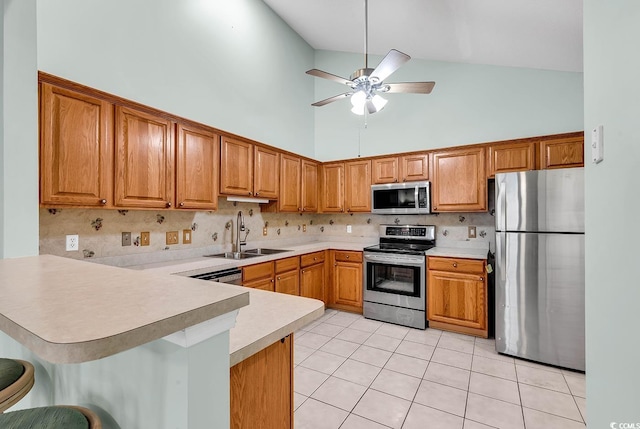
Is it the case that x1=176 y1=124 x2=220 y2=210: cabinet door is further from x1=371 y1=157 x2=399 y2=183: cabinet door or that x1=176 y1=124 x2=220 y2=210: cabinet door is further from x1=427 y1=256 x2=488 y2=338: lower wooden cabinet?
x1=427 y1=256 x2=488 y2=338: lower wooden cabinet

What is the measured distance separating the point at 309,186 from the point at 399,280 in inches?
69.2

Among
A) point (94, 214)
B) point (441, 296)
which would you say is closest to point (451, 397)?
point (441, 296)

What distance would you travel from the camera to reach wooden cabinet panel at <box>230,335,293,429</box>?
35.9 inches

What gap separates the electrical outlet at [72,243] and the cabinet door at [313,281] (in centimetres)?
209

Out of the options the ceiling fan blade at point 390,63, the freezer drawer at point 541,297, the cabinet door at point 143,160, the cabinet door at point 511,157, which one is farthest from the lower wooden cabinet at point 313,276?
the cabinet door at point 511,157

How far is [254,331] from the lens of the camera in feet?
2.98

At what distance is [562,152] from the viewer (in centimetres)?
283

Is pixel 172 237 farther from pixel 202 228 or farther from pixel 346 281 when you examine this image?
pixel 346 281

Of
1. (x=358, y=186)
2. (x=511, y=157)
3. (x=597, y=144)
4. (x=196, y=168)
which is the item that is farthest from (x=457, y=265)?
(x=196, y=168)

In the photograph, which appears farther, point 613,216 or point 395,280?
point 395,280

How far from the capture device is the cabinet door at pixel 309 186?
4020 mm

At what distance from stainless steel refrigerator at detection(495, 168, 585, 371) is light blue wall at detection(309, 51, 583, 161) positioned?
3.51 ft

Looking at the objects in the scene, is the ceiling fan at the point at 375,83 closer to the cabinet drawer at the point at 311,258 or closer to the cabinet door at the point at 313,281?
the cabinet drawer at the point at 311,258

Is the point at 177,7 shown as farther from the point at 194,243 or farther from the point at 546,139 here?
the point at 546,139
